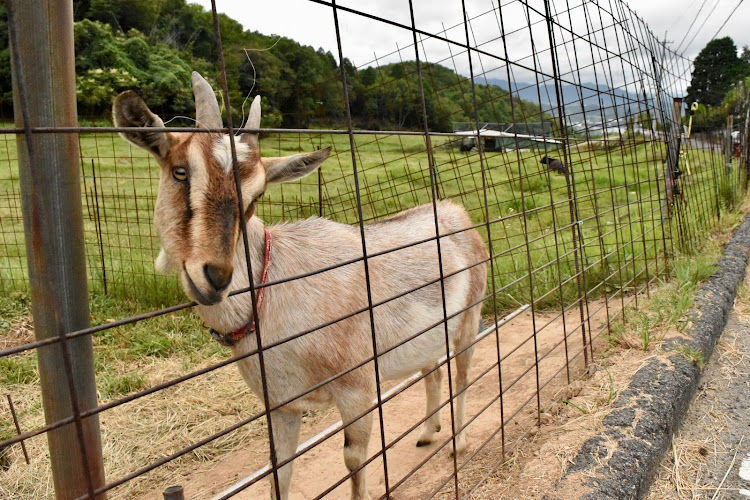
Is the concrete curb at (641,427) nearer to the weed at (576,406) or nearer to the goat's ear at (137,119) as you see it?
the weed at (576,406)

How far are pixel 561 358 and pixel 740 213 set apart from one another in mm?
6713

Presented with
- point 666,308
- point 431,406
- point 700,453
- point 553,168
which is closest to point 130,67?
point 553,168

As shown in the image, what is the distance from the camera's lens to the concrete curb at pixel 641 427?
2.67 m

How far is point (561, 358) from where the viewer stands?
4.81 metres

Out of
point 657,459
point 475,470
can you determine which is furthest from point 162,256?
point 657,459

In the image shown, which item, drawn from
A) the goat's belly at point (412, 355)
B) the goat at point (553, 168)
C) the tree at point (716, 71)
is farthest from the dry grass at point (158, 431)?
the tree at point (716, 71)

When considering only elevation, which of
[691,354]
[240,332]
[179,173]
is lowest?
[691,354]

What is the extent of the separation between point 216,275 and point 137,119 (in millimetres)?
617

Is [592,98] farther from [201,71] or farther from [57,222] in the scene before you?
[201,71]

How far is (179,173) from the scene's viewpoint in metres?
2.09

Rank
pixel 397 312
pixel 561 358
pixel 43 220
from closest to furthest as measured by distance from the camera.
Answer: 1. pixel 43 220
2. pixel 397 312
3. pixel 561 358

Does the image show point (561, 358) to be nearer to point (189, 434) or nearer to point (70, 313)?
point (189, 434)

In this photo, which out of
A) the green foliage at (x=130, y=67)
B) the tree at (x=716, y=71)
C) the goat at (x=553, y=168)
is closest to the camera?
the goat at (x=553, y=168)

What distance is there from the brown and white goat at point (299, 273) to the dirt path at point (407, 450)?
23 centimetres
